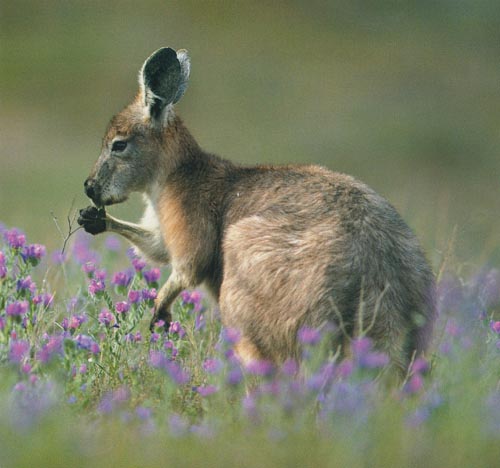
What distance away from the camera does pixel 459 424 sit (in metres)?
3.88

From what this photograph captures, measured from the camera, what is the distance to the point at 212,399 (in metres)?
4.46

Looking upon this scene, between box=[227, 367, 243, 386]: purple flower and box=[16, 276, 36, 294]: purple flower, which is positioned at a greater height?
box=[227, 367, 243, 386]: purple flower

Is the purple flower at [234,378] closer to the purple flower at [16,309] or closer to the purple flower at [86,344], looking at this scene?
the purple flower at [86,344]

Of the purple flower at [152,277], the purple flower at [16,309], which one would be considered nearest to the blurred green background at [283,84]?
the purple flower at [152,277]

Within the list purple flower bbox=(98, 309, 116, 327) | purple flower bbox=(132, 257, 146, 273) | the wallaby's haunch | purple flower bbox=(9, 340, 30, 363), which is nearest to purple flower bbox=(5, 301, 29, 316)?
purple flower bbox=(9, 340, 30, 363)

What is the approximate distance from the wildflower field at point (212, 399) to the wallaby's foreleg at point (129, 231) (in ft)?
3.23

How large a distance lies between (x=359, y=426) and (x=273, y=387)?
25.0 inches

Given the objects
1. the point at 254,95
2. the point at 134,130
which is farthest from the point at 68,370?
the point at 254,95

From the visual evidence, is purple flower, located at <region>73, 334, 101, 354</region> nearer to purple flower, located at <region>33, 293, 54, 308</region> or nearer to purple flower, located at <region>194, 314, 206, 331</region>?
purple flower, located at <region>33, 293, 54, 308</region>

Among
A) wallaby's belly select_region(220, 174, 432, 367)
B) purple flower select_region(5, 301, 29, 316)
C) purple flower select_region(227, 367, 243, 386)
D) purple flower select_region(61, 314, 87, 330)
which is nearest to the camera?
purple flower select_region(227, 367, 243, 386)

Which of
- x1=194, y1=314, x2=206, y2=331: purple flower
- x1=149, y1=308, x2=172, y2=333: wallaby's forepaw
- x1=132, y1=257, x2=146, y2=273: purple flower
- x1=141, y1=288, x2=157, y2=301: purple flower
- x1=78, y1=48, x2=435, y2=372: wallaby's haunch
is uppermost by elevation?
x1=78, y1=48, x2=435, y2=372: wallaby's haunch

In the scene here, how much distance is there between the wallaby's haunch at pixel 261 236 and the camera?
16.3 feet

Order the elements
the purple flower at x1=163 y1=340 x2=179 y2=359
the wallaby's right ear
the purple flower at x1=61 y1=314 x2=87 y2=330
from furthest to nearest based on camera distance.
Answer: the wallaby's right ear → the purple flower at x1=163 y1=340 x2=179 y2=359 → the purple flower at x1=61 y1=314 x2=87 y2=330

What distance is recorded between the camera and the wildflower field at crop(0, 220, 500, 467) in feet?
12.3
